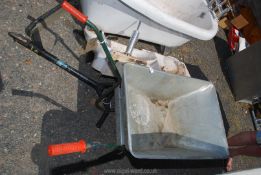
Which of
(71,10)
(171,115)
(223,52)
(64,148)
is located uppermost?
(223,52)

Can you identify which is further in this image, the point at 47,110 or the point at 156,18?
the point at 47,110

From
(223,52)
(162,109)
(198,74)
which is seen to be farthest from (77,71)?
(223,52)

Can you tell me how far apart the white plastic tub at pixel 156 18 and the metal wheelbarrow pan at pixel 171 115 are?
0.33 m

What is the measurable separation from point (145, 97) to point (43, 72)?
74 centimetres

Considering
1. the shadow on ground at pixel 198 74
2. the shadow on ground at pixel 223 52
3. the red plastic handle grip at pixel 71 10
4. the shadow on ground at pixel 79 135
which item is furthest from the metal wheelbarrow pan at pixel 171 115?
the shadow on ground at pixel 223 52

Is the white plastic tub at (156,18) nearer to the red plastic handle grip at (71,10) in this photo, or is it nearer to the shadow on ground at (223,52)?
the red plastic handle grip at (71,10)

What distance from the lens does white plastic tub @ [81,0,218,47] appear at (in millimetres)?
1983

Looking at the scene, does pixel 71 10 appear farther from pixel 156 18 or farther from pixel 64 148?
pixel 64 148

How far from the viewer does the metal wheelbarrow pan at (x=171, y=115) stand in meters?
1.98

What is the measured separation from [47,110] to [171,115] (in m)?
0.89

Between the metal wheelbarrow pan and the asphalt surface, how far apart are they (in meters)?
0.27

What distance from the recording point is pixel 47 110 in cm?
209

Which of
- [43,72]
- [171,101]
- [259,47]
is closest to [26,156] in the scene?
[43,72]

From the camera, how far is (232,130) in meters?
3.01
